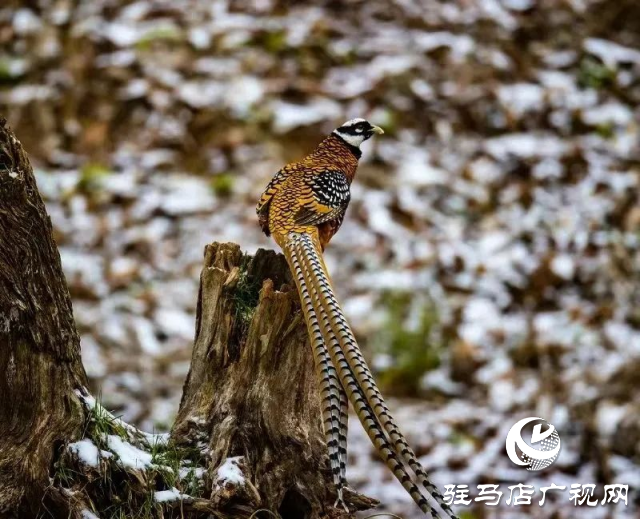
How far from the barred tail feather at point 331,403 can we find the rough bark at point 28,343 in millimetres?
1025

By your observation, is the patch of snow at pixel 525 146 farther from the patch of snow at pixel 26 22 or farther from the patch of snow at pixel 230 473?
the patch of snow at pixel 230 473

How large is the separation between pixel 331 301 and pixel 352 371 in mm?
404

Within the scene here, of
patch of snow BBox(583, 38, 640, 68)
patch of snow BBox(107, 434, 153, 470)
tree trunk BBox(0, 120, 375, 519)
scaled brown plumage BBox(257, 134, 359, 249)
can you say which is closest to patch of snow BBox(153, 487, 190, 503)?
tree trunk BBox(0, 120, 375, 519)

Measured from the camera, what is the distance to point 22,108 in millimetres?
10375

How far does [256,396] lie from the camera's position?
4.19 meters

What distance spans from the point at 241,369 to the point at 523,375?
4589 millimetres

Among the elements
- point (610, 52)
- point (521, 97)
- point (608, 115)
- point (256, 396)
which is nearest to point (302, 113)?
point (521, 97)

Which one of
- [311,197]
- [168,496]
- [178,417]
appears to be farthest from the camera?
[311,197]

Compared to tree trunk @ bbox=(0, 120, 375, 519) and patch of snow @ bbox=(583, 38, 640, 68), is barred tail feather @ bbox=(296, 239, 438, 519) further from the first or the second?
patch of snow @ bbox=(583, 38, 640, 68)

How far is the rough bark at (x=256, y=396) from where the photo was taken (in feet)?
13.1

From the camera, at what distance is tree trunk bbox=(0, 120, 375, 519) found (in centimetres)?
374

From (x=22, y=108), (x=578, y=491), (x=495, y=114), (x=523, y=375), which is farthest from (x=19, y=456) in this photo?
(x=495, y=114)

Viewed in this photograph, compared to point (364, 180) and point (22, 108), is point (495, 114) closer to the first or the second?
point (364, 180)

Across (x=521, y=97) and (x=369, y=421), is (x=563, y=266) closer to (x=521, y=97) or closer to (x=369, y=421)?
(x=521, y=97)
